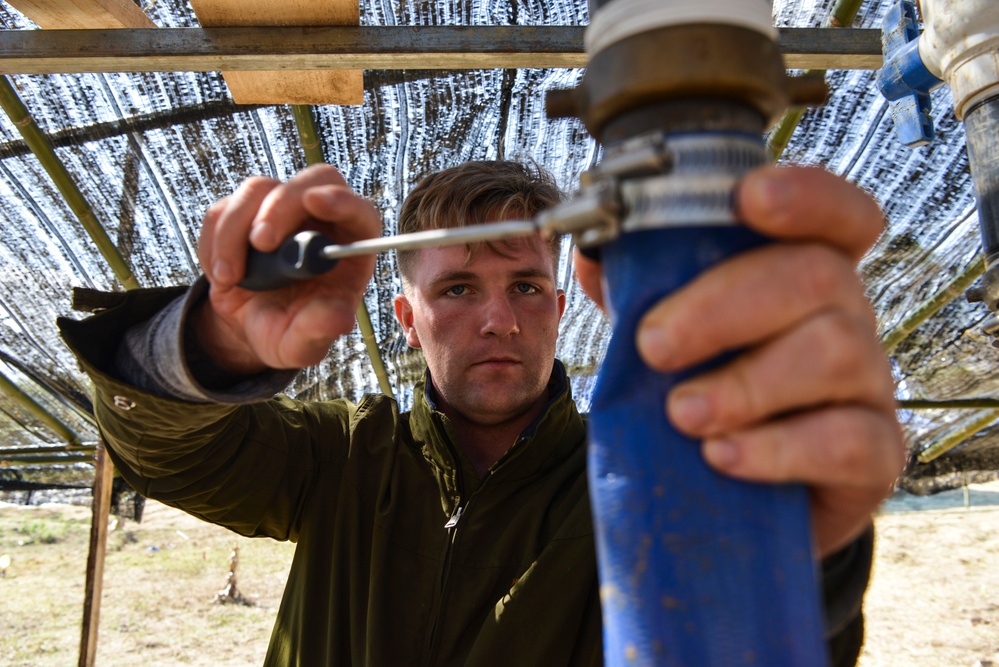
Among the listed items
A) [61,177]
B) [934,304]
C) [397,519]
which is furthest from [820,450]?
[934,304]

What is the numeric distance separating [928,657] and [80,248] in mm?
7030

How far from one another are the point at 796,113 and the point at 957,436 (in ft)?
10.6

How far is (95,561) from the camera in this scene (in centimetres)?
401

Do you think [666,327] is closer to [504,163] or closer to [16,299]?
[504,163]

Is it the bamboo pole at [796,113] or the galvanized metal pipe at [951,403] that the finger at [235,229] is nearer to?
the bamboo pole at [796,113]

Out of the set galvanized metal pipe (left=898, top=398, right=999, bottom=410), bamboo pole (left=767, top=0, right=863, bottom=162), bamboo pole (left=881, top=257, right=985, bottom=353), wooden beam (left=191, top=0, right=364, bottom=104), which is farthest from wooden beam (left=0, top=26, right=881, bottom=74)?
galvanized metal pipe (left=898, top=398, right=999, bottom=410)

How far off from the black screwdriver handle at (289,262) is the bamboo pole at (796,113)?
189 centimetres

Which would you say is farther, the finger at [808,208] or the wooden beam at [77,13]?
the wooden beam at [77,13]

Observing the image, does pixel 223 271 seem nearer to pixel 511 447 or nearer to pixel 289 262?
pixel 289 262

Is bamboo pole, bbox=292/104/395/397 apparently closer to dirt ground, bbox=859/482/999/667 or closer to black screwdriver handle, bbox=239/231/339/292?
black screwdriver handle, bbox=239/231/339/292

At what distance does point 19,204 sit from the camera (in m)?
3.11

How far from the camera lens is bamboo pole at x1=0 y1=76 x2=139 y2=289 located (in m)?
2.68

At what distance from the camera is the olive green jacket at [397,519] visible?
1.67m

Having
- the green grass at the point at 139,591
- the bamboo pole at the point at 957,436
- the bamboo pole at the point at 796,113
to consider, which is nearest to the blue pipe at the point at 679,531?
the bamboo pole at the point at 796,113
